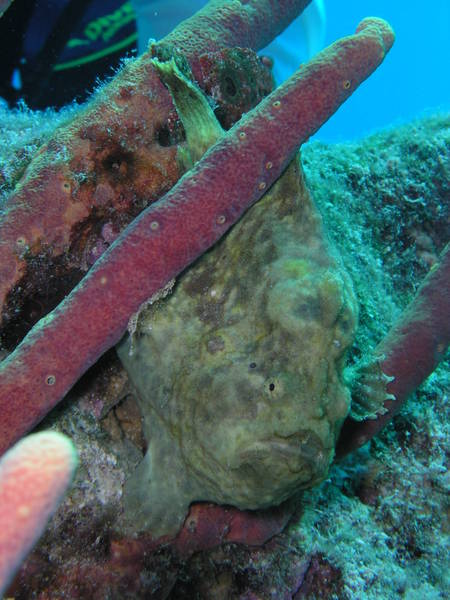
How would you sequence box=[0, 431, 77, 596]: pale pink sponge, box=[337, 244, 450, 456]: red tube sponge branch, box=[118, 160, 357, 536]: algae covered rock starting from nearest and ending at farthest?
box=[0, 431, 77, 596]: pale pink sponge → box=[118, 160, 357, 536]: algae covered rock → box=[337, 244, 450, 456]: red tube sponge branch

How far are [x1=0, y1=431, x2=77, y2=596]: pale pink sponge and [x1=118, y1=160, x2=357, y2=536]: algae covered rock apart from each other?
1080 millimetres

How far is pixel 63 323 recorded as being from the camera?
1.79m

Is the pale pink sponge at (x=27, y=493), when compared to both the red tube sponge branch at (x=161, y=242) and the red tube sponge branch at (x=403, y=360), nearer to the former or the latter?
the red tube sponge branch at (x=161, y=242)

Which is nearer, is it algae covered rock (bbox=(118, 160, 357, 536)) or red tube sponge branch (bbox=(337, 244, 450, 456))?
algae covered rock (bbox=(118, 160, 357, 536))

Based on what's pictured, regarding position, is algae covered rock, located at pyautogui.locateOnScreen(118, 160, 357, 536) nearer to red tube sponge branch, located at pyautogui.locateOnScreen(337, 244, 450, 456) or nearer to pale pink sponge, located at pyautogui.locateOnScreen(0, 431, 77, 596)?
red tube sponge branch, located at pyautogui.locateOnScreen(337, 244, 450, 456)

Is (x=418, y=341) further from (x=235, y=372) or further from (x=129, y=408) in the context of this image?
(x=129, y=408)

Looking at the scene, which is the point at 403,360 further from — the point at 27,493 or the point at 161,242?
the point at 27,493

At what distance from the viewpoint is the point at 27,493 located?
76 centimetres

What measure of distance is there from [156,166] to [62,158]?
55 centimetres

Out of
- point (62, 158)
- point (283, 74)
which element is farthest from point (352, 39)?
point (283, 74)

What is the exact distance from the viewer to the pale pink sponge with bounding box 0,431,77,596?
0.76 metres

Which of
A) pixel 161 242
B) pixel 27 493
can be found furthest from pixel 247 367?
pixel 27 493

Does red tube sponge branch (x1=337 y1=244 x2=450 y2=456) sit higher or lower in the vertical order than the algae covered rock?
higher

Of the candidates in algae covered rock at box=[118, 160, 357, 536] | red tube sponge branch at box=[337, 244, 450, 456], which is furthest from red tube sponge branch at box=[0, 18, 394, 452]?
red tube sponge branch at box=[337, 244, 450, 456]
